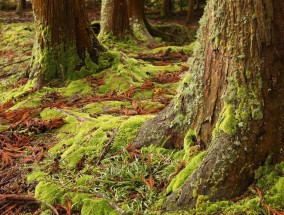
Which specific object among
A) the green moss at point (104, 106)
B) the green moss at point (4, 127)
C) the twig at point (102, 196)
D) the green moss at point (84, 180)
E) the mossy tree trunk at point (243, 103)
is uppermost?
the mossy tree trunk at point (243, 103)

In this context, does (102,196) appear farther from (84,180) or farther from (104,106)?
(104,106)

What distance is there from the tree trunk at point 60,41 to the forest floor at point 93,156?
0.29 metres

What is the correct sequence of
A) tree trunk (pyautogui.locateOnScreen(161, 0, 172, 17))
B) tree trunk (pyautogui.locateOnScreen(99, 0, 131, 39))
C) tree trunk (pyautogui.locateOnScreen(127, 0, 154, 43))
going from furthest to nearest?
tree trunk (pyautogui.locateOnScreen(161, 0, 172, 17)), tree trunk (pyautogui.locateOnScreen(127, 0, 154, 43)), tree trunk (pyautogui.locateOnScreen(99, 0, 131, 39))

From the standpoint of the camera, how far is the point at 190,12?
1836 cm

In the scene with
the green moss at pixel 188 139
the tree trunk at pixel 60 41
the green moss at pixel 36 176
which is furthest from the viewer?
the tree trunk at pixel 60 41

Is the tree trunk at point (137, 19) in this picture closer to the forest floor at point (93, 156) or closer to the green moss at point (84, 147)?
the forest floor at point (93, 156)

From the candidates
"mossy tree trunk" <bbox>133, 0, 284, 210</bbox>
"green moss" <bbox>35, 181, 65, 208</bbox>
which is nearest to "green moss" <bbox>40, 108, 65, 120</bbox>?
"green moss" <bbox>35, 181, 65, 208</bbox>

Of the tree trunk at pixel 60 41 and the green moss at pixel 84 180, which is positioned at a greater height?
the tree trunk at pixel 60 41

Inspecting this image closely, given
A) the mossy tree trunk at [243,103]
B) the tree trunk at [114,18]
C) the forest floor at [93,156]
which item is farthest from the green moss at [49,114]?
the tree trunk at [114,18]

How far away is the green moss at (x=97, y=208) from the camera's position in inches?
124

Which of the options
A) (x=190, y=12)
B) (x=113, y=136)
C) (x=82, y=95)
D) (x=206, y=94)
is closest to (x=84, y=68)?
(x=82, y=95)

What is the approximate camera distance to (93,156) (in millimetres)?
4004

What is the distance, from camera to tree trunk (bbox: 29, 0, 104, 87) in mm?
7078

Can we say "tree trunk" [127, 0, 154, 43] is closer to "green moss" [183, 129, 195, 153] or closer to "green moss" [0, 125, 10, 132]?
"green moss" [0, 125, 10, 132]
